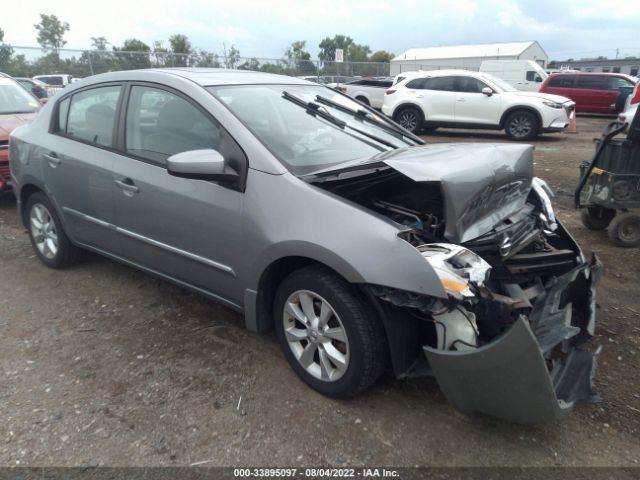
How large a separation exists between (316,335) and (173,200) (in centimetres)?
122

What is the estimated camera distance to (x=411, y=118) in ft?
43.8

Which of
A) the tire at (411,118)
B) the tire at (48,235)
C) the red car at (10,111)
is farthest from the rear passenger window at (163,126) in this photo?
the tire at (411,118)

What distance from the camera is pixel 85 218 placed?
12.0 feet

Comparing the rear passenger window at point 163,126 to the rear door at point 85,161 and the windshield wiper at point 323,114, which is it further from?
the windshield wiper at point 323,114

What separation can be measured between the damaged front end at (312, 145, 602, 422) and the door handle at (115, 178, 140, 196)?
53.8 inches

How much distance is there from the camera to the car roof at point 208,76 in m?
3.14

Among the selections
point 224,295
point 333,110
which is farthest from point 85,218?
point 333,110

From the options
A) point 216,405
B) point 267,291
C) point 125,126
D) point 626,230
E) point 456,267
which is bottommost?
point 216,405

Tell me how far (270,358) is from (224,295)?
49cm

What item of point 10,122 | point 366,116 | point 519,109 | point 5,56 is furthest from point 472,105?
point 5,56

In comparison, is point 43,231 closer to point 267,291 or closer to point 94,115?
point 94,115

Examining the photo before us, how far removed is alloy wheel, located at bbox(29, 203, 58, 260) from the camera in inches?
165

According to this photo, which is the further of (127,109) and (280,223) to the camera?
(127,109)

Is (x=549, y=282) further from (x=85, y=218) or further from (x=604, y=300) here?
(x=85, y=218)
